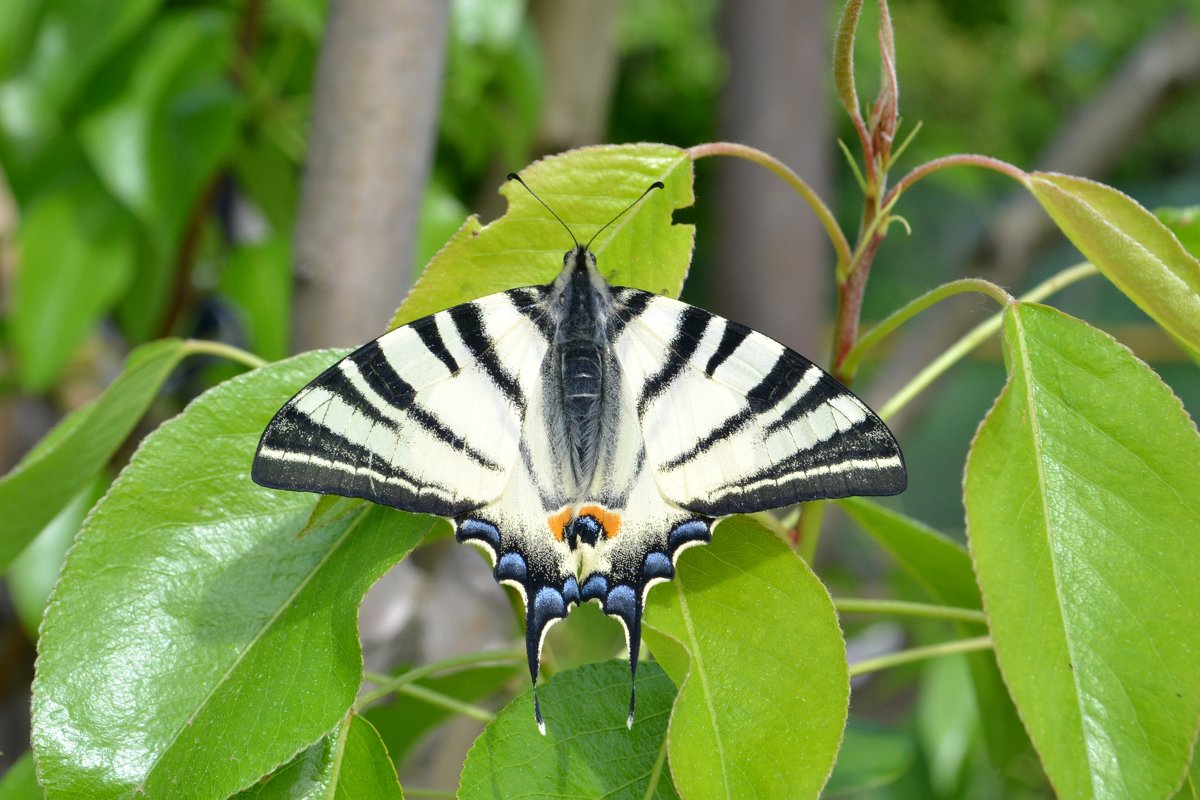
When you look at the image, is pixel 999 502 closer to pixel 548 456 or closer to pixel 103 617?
pixel 548 456

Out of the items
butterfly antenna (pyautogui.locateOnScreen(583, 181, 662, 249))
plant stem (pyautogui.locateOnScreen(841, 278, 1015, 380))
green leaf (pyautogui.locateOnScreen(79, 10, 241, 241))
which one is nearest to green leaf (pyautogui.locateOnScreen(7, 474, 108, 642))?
green leaf (pyautogui.locateOnScreen(79, 10, 241, 241))

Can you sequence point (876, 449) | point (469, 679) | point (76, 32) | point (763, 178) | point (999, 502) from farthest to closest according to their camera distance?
1. point (763, 178)
2. point (76, 32)
3. point (469, 679)
4. point (876, 449)
5. point (999, 502)

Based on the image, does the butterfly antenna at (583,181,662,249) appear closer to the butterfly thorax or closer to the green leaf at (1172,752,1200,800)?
the butterfly thorax

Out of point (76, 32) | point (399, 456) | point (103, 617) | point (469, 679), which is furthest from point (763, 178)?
point (103, 617)

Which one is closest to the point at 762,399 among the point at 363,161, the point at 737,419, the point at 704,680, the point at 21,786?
the point at 737,419

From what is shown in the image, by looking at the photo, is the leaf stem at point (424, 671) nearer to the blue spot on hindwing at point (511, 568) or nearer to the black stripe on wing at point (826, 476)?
the blue spot on hindwing at point (511, 568)

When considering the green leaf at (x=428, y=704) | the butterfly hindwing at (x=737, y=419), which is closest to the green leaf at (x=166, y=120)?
the green leaf at (x=428, y=704)

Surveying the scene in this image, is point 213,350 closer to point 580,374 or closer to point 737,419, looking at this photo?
point 580,374
